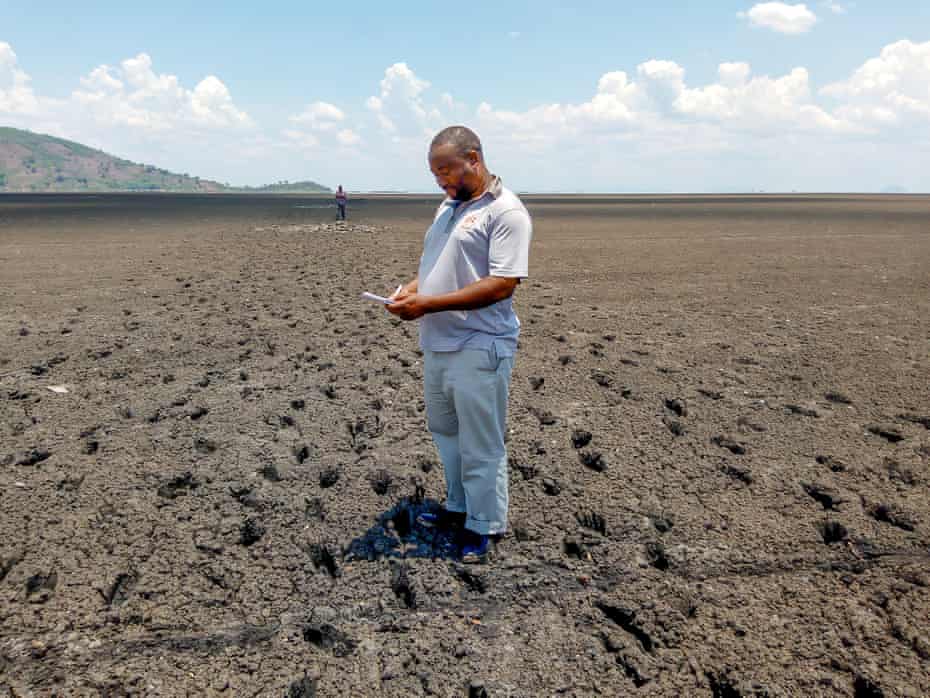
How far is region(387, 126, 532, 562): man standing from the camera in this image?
253 centimetres

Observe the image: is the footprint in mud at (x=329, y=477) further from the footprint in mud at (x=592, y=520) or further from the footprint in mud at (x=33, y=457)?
the footprint in mud at (x=33, y=457)

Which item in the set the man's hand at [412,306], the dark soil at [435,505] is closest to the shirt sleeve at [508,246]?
the man's hand at [412,306]

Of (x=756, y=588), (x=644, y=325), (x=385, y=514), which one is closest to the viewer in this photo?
(x=756, y=588)

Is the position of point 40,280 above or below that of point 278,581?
above

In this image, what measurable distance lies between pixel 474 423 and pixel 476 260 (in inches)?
27.8

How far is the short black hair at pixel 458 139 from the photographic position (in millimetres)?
2521

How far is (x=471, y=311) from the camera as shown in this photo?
2.67m

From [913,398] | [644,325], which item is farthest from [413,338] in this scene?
[913,398]

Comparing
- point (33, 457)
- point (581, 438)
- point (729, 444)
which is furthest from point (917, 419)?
point (33, 457)

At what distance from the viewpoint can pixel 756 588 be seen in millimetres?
2879

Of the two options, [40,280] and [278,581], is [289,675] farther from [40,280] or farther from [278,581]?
[40,280]

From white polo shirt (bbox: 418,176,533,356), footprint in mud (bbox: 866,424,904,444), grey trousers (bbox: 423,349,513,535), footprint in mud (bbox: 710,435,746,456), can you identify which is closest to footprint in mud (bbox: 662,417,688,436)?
footprint in mud (bbox: 710,435,746,456)

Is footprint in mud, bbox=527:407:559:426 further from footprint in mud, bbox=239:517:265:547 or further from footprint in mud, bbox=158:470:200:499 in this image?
footprint in mud, bbox=158:470:200:499

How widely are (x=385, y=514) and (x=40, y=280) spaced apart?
10724mm
